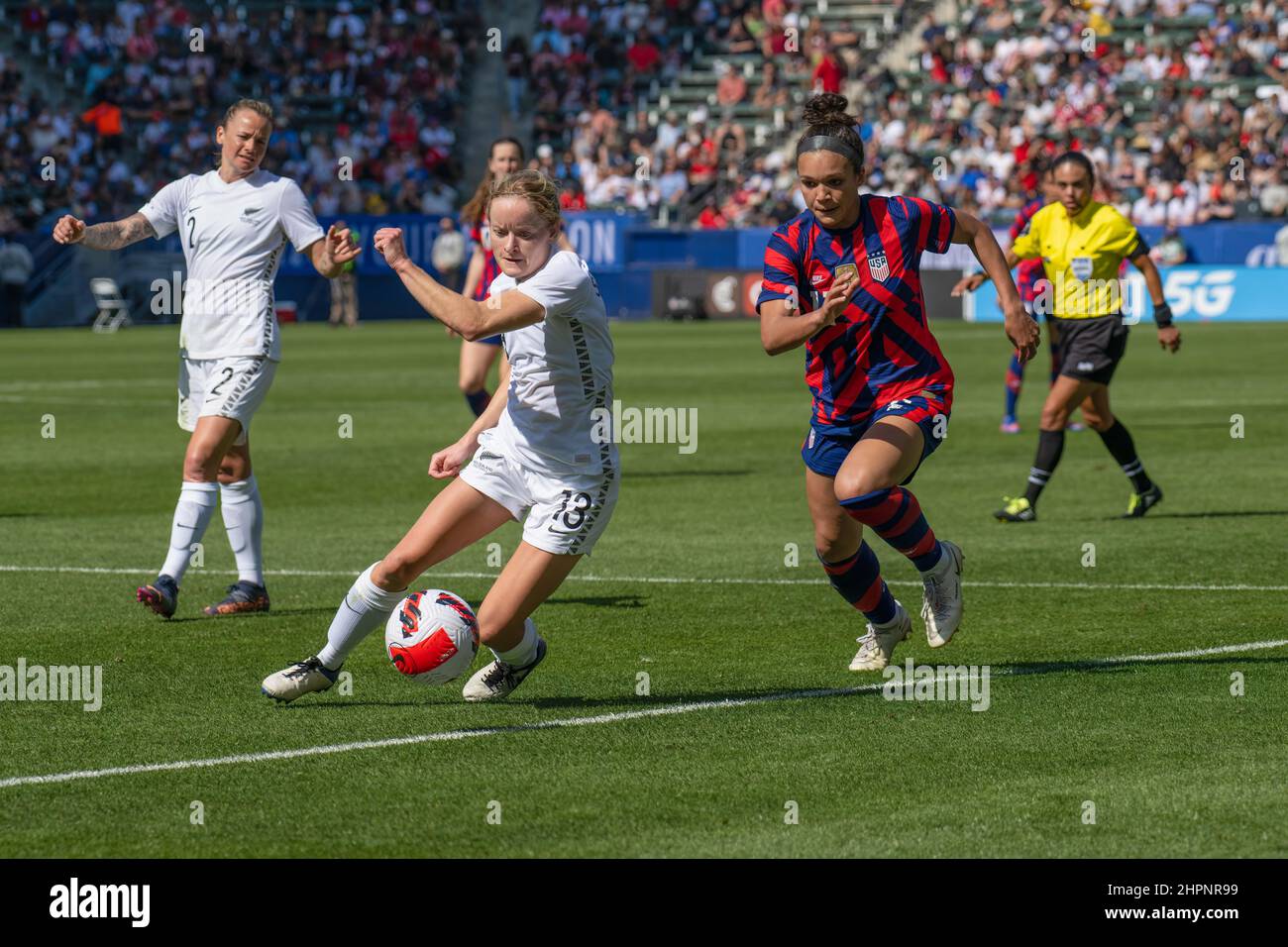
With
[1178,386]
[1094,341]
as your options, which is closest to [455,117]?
[1178,386]

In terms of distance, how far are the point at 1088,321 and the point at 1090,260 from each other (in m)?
0.41

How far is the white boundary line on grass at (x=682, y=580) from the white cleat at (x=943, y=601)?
246cm

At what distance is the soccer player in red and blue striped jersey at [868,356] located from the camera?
26.9 ft

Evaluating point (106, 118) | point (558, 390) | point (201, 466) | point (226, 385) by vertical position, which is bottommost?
point (201, 466)

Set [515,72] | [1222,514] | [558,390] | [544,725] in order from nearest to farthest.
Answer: [544,725], [558,390], [1222,514], [515,72]

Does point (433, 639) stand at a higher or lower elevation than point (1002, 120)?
lower

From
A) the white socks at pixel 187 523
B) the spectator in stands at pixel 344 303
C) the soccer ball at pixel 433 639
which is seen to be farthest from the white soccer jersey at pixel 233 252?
the spectator in stands at pixel 344 303

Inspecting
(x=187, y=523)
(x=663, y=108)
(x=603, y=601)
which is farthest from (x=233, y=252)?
(x=663, y=108)

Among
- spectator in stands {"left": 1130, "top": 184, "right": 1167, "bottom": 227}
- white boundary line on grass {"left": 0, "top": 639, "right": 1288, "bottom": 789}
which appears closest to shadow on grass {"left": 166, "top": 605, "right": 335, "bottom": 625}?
white boundary line on grass {"left": 0, "top": 639, "right": 1288, "bottom": 789}

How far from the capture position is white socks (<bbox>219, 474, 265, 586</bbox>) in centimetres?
1047

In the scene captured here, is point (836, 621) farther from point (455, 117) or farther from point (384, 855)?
point (455, 117)

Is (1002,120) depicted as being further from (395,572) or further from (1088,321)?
(395,572)

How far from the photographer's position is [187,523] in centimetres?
1026

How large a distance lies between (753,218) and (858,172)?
126ft
